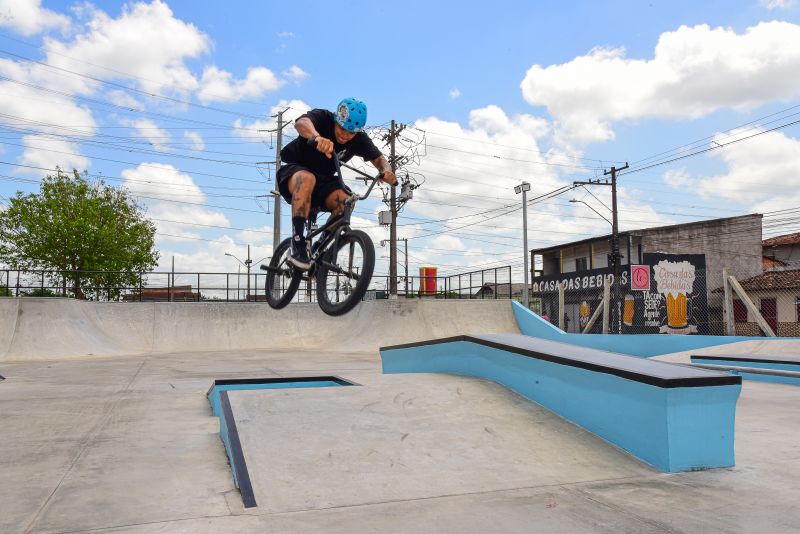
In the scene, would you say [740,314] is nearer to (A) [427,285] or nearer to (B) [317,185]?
(A) [427,285]

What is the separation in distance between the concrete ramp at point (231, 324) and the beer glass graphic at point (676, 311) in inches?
546

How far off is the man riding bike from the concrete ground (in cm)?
179

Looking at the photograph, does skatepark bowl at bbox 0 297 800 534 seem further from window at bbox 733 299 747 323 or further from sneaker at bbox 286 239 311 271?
window at bbox 733 299 747 323

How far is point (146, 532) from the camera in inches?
134

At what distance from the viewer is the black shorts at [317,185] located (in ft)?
18.2

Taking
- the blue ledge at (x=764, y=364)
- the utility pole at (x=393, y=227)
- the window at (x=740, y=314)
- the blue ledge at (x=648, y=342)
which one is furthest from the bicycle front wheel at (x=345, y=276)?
the window at (x=740, y=314)

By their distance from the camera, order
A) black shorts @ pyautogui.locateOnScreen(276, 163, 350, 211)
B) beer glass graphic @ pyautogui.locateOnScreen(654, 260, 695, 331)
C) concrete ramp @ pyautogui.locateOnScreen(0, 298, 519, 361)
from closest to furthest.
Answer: black shorts @ pyautogui.locateOnScreen(276, 163, 350, 211) → concrete ramp @ pyautogui.locateOnScreen(0, 298, 519, 361) → beer glass graphic @ pyautogui.locateOnScreen(654, 260, 695, 331)

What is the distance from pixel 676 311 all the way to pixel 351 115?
30762 millimetres

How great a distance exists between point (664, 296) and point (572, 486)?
30740mm

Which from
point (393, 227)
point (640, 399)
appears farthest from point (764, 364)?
point (393, 227)

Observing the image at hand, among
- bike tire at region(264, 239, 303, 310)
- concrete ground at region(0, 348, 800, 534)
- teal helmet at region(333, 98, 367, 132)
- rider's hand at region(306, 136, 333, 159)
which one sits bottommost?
concrete ground at region(0, 348, 800, 534)

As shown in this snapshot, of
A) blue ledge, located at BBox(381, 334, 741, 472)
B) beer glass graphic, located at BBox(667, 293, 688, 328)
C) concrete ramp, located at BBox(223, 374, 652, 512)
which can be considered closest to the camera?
concrete ramp, located at BBox(223, 374, 652, 512)

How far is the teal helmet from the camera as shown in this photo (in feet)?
16.6

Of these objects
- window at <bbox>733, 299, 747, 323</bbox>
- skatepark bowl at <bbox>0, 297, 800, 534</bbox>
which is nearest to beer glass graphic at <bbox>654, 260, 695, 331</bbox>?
window at <bbox>733, 299, 747, 323</bbox>
